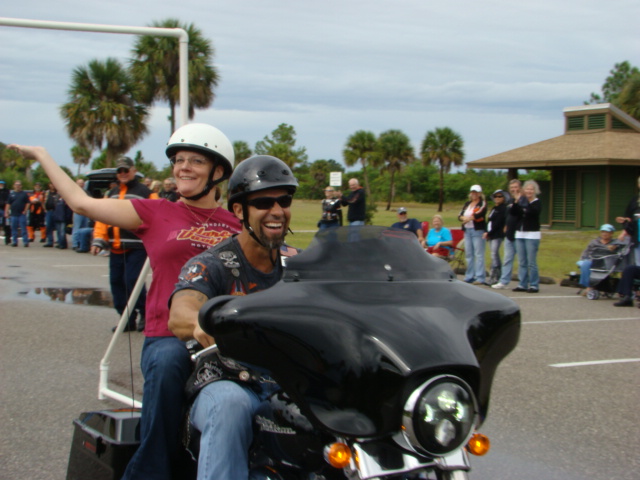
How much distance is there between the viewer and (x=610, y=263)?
1195cm

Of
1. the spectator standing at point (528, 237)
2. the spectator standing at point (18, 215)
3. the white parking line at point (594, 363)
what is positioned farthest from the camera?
the spectator standing at point (18, 215)

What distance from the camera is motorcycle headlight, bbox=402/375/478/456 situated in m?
1.98

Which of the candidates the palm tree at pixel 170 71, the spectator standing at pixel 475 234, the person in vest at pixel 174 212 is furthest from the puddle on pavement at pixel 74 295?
the palm tree at pixel 170 71

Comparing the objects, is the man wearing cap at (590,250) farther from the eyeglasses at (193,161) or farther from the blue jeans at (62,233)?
the blue jeans at (62,233)

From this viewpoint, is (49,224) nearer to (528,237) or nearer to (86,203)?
(528,237)

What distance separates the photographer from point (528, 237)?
12766 millimetres

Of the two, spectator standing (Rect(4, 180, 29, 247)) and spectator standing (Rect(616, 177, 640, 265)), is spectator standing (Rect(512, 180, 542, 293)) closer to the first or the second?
spectator standing (Rect(616, 177, 640, 265))

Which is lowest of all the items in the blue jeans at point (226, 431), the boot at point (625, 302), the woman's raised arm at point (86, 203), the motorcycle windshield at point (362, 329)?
the boot at point (625, 302)

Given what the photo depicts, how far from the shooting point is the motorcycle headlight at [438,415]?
1984 mm

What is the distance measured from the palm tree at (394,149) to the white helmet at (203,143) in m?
61.4

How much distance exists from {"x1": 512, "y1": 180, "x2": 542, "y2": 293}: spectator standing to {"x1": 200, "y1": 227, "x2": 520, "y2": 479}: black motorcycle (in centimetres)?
1072

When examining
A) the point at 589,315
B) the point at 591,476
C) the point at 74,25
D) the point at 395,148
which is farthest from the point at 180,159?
the point at 395,148

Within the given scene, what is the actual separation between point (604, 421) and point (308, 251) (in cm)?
384

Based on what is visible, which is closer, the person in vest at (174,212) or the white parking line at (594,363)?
the person in vest at (174,212)
